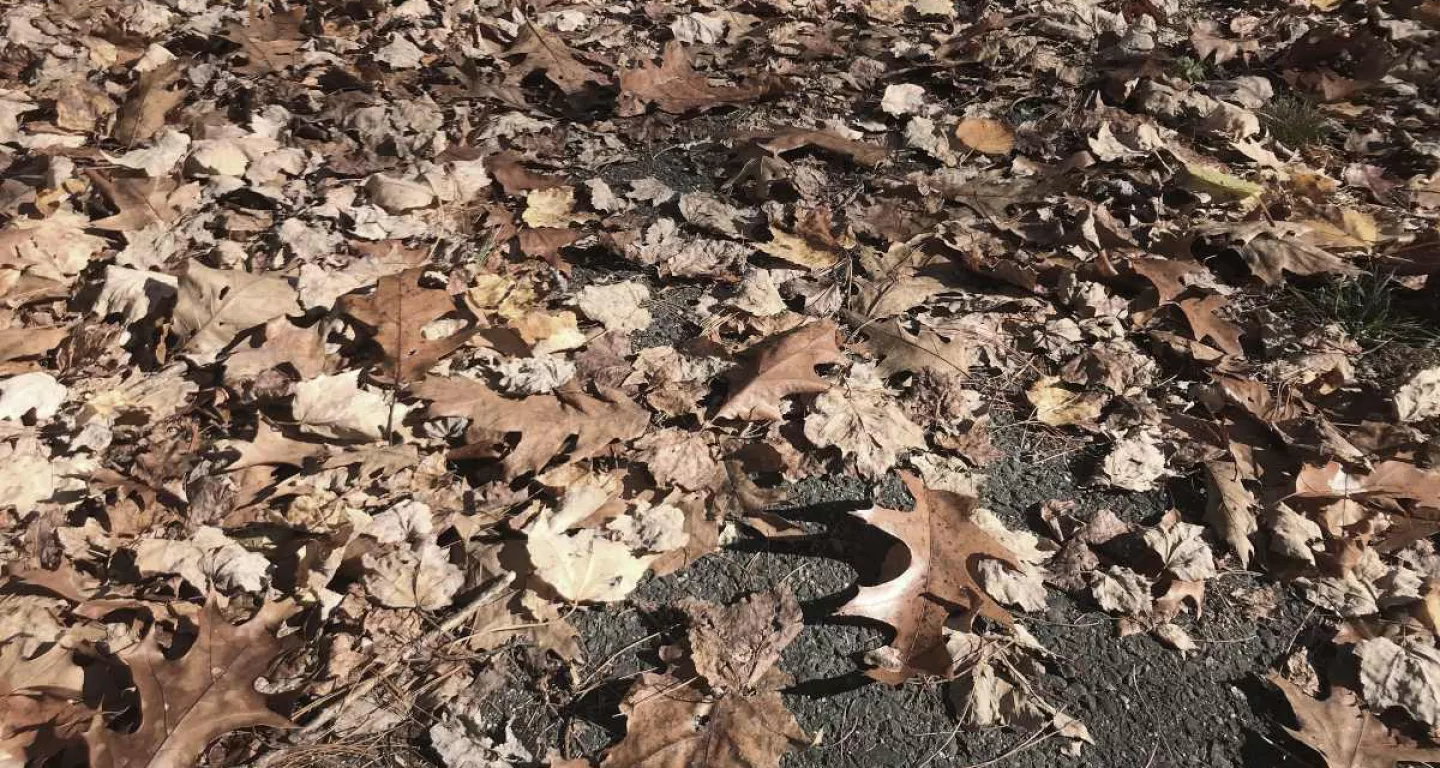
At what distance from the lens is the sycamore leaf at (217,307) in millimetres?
2420

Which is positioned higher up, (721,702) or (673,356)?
(673,356)

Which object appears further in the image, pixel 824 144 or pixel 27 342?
pixel 824 144

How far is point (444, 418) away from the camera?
227 cm

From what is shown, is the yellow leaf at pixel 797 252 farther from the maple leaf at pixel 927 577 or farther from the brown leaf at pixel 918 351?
the maple leaf at pixel 927 577

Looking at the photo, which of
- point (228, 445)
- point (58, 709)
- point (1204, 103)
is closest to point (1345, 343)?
point (1204, 103)

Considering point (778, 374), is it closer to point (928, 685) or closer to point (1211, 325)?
point (928, 685)

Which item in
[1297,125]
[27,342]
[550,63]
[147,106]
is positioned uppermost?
[1297,125]

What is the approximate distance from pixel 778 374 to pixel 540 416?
2.09ft

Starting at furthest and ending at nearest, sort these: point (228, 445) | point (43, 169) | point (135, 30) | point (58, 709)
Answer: point (135, 30) < point (43, 169) < point (228, 445) < point (58, 709)

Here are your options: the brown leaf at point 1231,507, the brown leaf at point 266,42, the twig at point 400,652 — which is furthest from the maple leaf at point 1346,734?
the brown leaf at point 266,42

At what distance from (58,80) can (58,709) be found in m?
2.87

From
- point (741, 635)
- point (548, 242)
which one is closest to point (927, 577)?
point (741, 635)

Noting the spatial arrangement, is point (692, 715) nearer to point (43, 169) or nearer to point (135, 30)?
point (43, 169)

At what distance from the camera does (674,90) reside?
343cm
